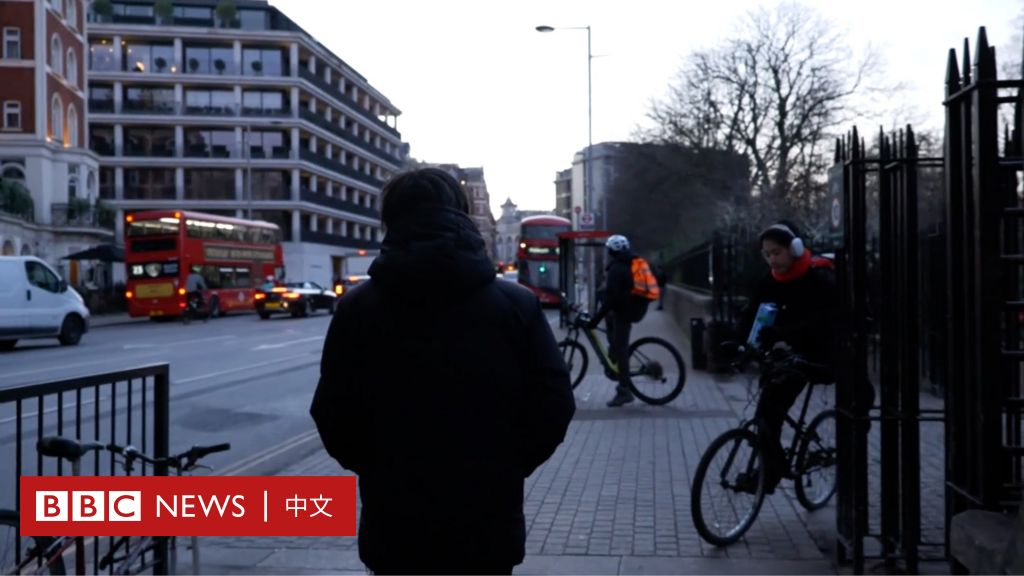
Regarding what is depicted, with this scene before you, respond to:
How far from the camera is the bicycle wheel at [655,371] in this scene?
11.8 m

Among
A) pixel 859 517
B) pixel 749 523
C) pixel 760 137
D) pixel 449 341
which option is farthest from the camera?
pixel 760 137

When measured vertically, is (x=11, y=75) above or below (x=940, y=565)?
above

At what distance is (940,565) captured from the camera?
526 centimetres

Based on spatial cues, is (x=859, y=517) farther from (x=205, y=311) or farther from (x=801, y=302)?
(x=205, y=311)

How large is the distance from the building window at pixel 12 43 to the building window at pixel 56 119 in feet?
Answer: 10.6

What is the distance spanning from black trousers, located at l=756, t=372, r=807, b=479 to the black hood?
3401 mm

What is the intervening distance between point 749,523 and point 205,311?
1341 inches

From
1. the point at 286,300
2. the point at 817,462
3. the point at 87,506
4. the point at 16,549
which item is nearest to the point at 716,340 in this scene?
the point at 817,462

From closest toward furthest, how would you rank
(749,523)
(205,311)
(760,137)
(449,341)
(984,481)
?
(449,341), (984,481), (749,523), (205,311), (760,137)

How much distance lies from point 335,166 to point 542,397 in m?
82.3

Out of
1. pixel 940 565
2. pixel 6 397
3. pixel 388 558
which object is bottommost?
pixel 940 565

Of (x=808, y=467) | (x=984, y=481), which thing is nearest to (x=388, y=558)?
(x=984, y=481)

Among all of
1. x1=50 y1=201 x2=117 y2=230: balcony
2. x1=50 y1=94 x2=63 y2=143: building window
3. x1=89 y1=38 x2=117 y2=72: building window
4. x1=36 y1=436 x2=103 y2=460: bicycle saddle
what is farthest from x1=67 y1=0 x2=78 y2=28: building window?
x1=36 y1=436 x2=103 y2=460: bicycle saddle

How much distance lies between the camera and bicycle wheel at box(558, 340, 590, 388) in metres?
13.2
